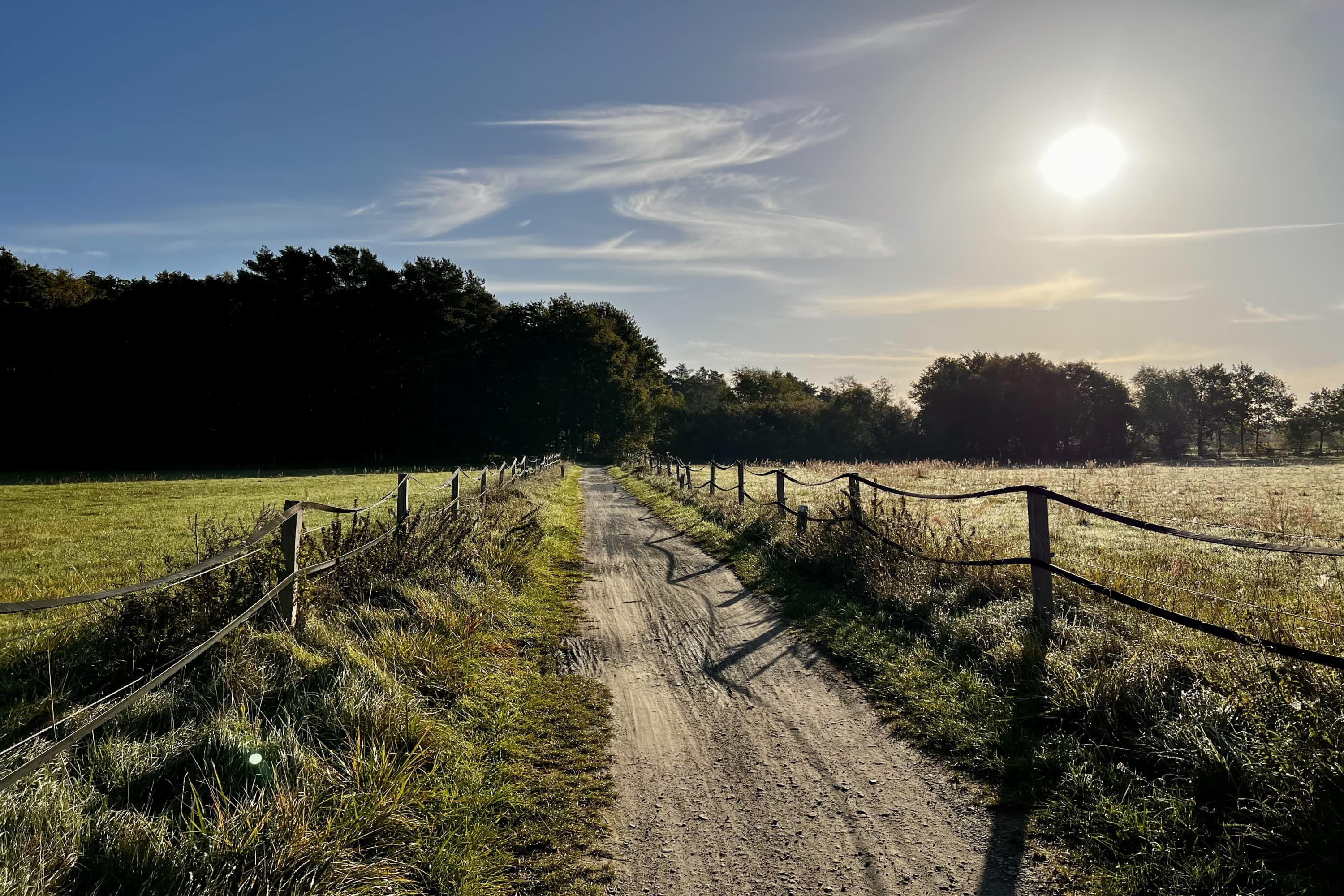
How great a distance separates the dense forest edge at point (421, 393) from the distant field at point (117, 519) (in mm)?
19880

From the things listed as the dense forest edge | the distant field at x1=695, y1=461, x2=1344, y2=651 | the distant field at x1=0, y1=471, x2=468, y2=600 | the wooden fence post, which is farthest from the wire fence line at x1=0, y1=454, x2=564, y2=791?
the dense forest edge

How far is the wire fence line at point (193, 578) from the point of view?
2.62m

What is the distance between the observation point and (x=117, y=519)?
16016 mm

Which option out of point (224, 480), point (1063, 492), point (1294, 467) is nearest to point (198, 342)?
point (224, 480)

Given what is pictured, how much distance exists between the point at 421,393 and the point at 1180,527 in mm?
53111

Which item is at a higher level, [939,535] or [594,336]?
[594,336]

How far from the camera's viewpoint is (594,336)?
58812mm

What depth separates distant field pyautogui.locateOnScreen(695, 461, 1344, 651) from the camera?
5.18 metres

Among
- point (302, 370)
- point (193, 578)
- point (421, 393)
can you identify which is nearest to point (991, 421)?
point (421, 393)

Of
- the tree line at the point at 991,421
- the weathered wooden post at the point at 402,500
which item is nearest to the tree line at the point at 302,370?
the tree line at the point at 991,421

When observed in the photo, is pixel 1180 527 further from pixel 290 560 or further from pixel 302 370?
pixel 302 370

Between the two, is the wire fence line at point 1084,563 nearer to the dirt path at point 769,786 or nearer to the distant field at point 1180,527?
the distant field at point 1180,527

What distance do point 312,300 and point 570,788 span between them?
57778mm

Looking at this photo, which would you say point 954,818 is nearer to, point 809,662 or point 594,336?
point 809,662
